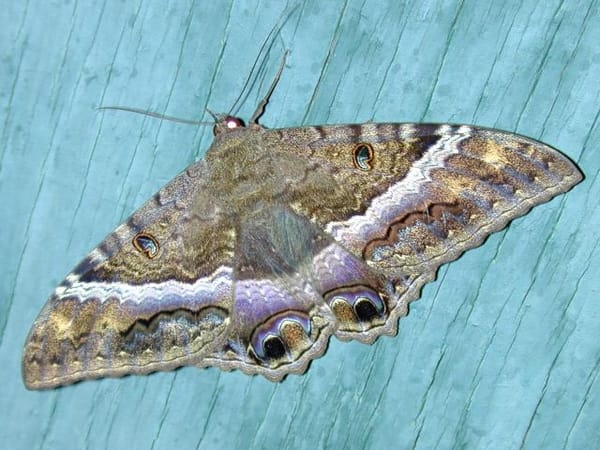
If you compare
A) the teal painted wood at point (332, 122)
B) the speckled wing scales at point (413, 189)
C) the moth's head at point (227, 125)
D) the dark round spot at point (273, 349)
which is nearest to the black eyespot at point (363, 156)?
the speckled wing scales at point (413, 189)

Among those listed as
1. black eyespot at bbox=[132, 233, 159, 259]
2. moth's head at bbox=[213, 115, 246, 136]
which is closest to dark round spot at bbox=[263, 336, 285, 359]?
black eyespot at bbox=[132, 233, 159, 259]

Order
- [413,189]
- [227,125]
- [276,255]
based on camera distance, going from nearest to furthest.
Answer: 1. [413,189]
2. [276,255]
3. [227,125]

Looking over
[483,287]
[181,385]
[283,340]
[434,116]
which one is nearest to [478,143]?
[434,116]

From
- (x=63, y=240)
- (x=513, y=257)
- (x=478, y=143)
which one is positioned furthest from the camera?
(x=63, y=240)

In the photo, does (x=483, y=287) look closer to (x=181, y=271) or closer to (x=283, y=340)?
(x=283, y=340)

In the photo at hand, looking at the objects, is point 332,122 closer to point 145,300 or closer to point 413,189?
point 413,189

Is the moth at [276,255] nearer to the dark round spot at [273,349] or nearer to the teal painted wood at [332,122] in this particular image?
the dark round spot at [273,349]

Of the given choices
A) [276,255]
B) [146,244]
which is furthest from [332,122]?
[146,244]
